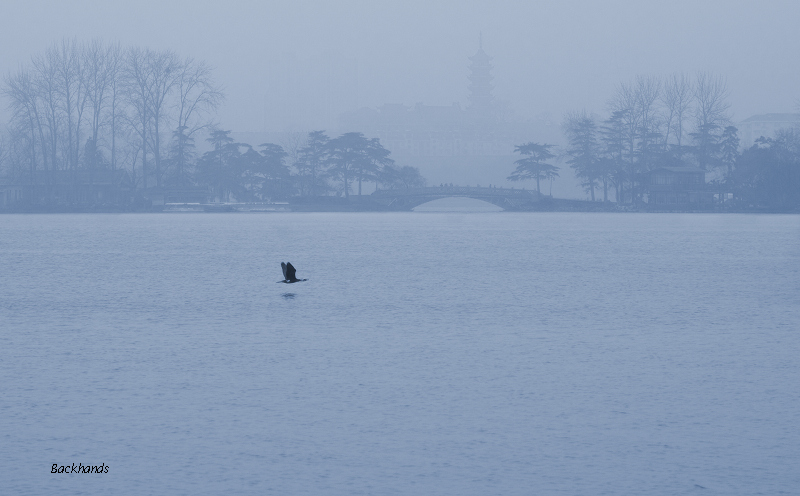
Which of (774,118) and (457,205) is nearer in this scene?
(457,205)

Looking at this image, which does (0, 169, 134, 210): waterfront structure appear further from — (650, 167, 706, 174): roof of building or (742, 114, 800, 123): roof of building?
(742, 114, 800, 123): roof of building

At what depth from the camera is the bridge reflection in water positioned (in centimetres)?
8400

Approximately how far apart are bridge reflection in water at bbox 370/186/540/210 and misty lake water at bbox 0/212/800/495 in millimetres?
60961

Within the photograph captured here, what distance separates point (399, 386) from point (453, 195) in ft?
239

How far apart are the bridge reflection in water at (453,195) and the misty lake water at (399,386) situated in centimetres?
6096

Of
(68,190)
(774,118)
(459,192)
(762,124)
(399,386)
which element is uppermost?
(774,118)

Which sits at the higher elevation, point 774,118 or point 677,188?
point 774,118

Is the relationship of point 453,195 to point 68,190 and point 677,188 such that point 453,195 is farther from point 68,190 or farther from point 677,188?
point 68,190

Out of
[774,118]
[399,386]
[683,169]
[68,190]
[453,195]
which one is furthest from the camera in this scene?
[774,118]

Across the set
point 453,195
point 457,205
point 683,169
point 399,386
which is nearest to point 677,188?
point 683,169

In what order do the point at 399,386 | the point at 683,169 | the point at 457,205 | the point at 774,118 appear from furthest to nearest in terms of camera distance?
the point at 774,118 < the point at 457,205 < the point at 683,169 < the point at 399,386

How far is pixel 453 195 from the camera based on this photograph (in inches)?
3265

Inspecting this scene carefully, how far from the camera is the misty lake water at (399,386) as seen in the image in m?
7.62

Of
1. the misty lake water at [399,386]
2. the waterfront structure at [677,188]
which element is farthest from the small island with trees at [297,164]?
the misty lake water at [399,386]
